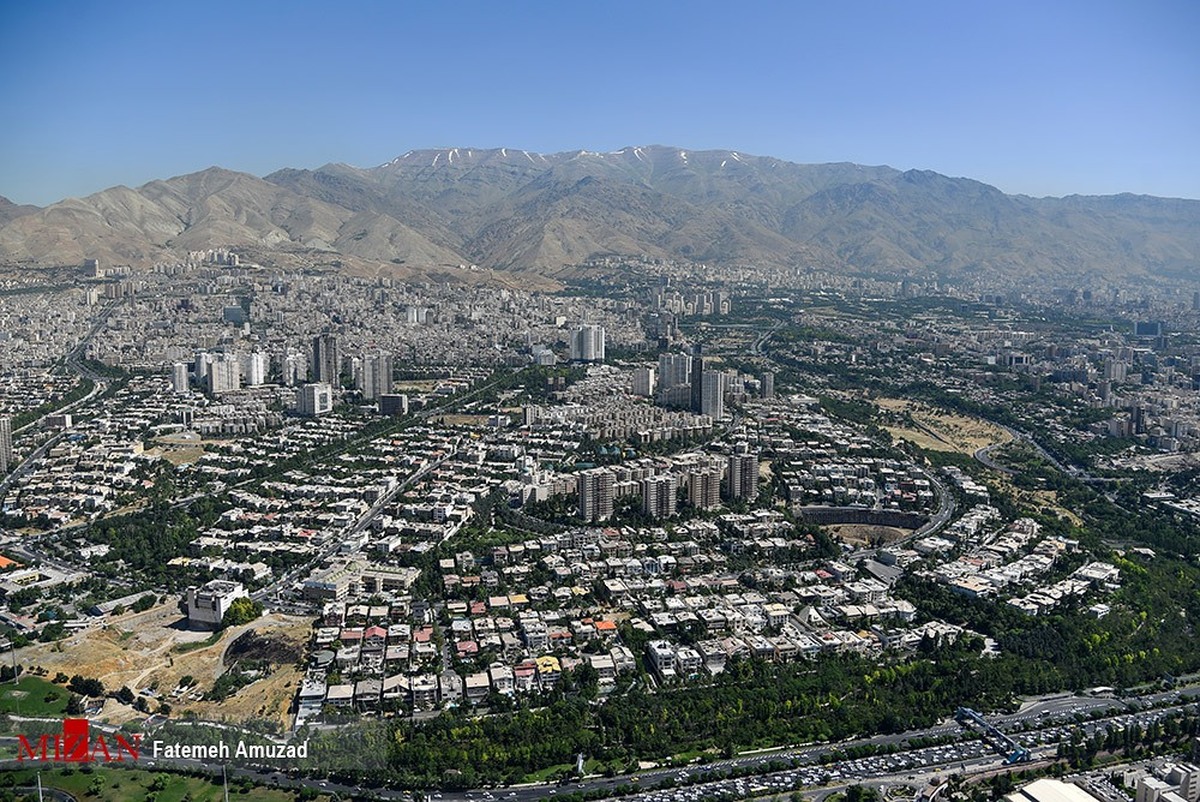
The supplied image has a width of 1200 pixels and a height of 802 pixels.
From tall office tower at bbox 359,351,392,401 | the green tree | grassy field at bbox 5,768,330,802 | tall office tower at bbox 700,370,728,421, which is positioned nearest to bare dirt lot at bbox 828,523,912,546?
tall office tower at bbox 700,370,728,421

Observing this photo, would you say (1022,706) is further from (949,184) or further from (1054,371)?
(949,184)

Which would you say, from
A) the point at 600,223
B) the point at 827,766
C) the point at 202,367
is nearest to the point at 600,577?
the point at 827,766

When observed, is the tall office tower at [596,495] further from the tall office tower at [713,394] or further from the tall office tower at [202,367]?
the tall office tower at [202,367]

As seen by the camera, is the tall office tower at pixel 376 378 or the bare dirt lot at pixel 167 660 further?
the tall office tower at pixel 376 378

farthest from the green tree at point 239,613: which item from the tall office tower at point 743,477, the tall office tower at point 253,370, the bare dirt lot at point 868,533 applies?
the tall office tower at point 253,370

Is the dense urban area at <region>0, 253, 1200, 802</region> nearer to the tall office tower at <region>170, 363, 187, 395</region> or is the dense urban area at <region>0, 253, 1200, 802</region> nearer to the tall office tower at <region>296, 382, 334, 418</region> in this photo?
the tall office tower at <region>296, 382, 334, 418</region>
